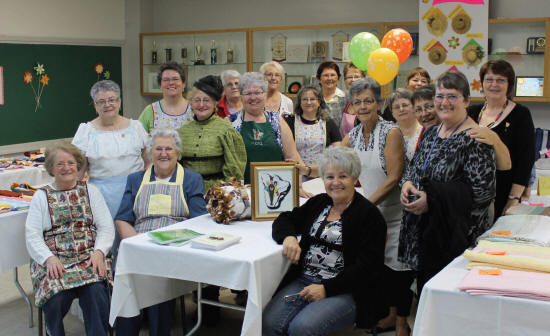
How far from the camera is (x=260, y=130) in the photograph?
13.0ft

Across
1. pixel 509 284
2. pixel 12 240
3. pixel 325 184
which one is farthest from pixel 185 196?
pixel 509 284

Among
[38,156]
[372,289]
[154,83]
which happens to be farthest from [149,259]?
[154,83]

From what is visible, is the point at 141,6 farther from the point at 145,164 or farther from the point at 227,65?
the point at 145,164

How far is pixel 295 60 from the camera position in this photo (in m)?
7.24

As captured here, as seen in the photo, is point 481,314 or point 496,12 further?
point 496,12

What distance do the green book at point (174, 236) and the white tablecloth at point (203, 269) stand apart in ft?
0.10

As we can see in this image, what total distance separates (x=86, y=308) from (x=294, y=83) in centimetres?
451

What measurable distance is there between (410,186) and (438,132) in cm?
30

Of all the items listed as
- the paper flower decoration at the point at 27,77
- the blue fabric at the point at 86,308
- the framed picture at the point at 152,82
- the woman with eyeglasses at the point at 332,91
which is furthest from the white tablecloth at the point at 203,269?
the framed picture at the point at 152,82

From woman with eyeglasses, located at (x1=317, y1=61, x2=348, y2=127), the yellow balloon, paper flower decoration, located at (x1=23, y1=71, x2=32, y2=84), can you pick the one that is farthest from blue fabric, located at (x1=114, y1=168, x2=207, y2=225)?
paper flower decoration, located at (x1=23, y1=71, x2=32, y2=84)

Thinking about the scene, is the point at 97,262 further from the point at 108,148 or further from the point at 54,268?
the point at 108,148

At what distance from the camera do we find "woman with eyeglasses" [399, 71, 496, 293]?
267cm

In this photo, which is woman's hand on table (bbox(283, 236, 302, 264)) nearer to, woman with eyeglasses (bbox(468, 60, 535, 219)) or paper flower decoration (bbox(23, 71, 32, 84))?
woman with eyeglasses (bbox(468, 60, 535, 219))

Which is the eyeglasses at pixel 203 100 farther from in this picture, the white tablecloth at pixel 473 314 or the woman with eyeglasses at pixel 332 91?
the white tablecloth at pixel 473 314
